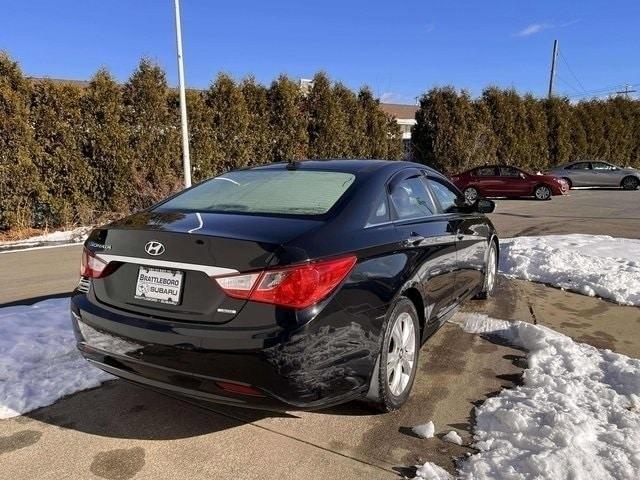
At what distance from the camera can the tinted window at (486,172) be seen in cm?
1944

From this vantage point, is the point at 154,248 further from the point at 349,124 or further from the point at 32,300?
the point at 349,124

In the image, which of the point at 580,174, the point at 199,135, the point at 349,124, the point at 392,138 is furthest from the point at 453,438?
the point at 580,174

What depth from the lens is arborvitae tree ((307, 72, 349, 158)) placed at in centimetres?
1747

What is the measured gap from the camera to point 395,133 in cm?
2092

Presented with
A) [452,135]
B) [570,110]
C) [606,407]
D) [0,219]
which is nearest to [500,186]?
[452,135]

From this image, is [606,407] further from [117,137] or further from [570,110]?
[570,110]

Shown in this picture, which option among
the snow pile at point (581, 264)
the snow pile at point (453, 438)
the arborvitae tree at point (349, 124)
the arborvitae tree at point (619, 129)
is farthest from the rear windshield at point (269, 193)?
the arborvitae tree at point (619, 129)

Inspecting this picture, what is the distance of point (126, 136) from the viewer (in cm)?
1272

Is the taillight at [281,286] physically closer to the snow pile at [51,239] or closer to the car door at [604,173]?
the snow pile at [51,239]

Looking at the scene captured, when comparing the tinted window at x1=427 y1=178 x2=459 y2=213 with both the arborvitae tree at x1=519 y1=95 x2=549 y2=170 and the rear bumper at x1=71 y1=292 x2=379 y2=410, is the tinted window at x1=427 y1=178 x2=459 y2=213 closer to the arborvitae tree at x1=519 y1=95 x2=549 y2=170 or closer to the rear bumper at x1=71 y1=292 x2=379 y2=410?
the rear bumper at x1=71 y1=292 x2=379 y2=410

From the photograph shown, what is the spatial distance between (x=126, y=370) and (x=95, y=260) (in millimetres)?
647

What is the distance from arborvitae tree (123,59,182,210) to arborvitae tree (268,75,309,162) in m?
3.42

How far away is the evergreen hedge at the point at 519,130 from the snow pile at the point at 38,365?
63.1 feet

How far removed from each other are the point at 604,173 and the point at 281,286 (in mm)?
24295
